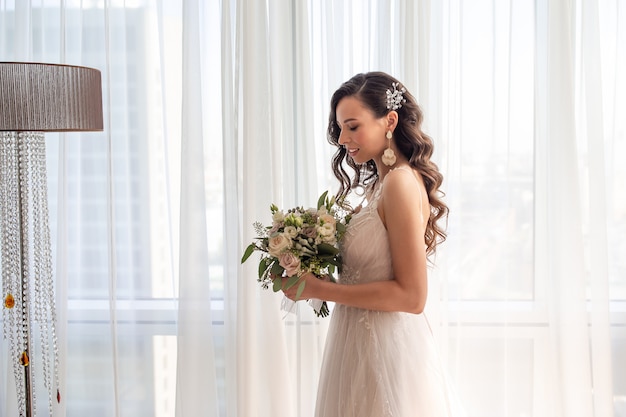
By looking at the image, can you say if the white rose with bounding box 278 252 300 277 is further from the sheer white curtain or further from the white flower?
the sheer white curtain

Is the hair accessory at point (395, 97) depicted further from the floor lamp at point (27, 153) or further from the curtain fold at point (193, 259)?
the curtain fold at point (193, 259)

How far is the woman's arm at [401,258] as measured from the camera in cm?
203

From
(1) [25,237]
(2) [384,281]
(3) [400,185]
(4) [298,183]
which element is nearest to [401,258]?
(2) [384,281]

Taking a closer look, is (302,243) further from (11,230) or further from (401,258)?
(11,230)

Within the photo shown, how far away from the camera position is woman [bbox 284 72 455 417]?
2057mm

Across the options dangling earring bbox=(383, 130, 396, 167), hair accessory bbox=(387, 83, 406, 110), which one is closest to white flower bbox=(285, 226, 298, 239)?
dangling earring bbox=(383, 130, 396, 167)

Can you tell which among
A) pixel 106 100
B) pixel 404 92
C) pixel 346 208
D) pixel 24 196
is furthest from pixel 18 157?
pixel 404 92

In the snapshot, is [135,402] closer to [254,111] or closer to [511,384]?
[254,111]

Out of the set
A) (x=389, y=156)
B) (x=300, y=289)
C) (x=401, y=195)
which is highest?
(x=389, y=156)

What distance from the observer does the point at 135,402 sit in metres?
3.21

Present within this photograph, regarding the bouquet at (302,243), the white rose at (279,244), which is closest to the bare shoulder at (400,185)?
the bouquet at (302,243)

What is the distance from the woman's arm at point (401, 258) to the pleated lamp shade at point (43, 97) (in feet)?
3.55

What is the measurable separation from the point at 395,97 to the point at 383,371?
89 cm

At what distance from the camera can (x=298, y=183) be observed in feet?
10.1
